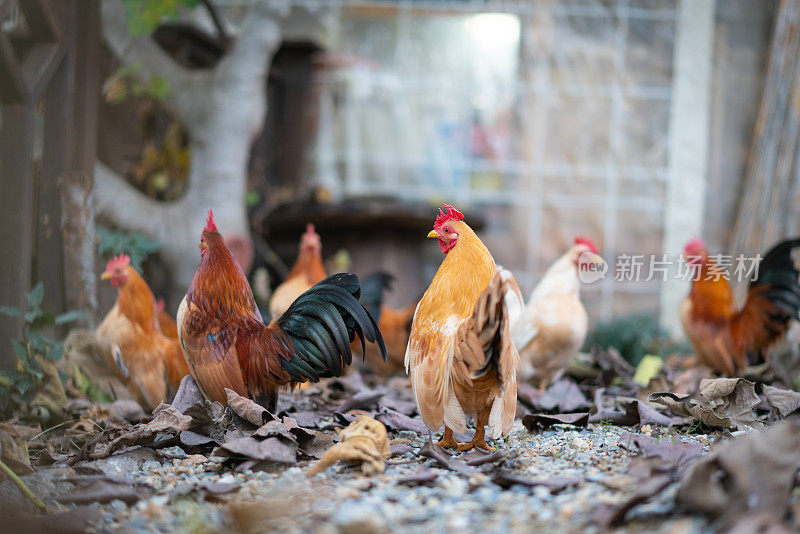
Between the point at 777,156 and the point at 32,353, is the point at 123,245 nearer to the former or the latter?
the point at 32,353

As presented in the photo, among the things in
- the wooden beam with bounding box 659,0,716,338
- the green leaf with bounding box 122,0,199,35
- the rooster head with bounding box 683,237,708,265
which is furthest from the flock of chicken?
the wooden beam with bounding box 659,0,716,338

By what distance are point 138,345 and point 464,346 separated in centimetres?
170

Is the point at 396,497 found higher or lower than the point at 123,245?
lower

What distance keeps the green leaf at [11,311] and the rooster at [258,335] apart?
3.03ft

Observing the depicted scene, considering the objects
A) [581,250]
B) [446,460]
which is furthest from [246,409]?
[581,250]

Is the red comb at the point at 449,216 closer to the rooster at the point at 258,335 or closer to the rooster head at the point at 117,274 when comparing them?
the rooster at the point at 258,335

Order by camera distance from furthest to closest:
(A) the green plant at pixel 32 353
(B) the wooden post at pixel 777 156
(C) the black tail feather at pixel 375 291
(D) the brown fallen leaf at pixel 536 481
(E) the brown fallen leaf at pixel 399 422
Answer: (B) the wooden post at pixel 777 156, (C) the black tail feather at pixel 375 291, (A) the green plant at pixel 32 353, (E) the brown fallen leaf at pixel 399 422, (D) the brown fallen leaf at pixel 536 481

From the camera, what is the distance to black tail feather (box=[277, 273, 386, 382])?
259cm

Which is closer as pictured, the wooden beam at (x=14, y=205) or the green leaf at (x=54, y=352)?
the green leaf at (x=54, y=352)

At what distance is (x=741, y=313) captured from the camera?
389 cm

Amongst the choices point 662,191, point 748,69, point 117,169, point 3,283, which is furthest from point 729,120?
point 3,283

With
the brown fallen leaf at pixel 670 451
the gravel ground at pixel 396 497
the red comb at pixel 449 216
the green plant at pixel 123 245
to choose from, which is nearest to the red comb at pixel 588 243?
the red comb at pixel 449 216

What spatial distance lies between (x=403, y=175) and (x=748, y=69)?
12.0 ft

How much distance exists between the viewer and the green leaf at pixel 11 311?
114 inches
